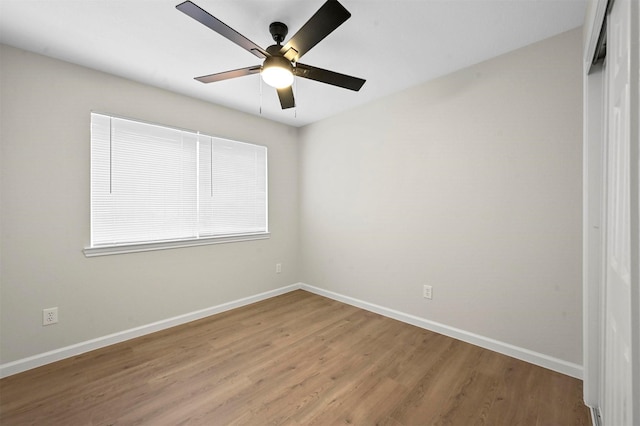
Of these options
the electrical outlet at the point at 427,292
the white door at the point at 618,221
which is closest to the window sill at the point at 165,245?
the electrical outlet at the point at 427,292

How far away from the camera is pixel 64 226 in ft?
7.32

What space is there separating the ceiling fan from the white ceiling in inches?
10.8

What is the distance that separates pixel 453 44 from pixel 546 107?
2.76 ft

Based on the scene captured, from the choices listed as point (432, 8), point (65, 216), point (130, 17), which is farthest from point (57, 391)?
point (432, 8)

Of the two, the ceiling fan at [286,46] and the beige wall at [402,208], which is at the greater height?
the ceiling fan at [286,46]

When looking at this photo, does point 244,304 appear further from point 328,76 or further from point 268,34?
point 268,34

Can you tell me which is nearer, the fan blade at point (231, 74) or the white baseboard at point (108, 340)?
the fan blade at point (231, 74)

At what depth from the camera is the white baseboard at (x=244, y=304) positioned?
78.2 inches

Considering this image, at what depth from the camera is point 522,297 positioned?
7.00 feet

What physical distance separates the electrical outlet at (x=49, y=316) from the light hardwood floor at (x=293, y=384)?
1.10 ft

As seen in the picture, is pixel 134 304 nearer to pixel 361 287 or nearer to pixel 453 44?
pixel 361 287

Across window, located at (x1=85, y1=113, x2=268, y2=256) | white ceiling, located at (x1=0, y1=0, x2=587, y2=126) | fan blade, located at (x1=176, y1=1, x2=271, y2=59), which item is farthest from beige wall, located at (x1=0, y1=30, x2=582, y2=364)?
fan blade, located at (x1=176, y1=1, x2=271, y2=59)

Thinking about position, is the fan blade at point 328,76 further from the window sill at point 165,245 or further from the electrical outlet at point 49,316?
the electrical outlet at point 49,316

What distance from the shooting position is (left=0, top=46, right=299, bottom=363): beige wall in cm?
201
